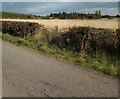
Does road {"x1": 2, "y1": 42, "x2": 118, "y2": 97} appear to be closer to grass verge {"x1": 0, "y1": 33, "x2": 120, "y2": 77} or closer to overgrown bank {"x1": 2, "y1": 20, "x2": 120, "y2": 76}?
grass verge {"x1": 0, "y1": 33, "x2": 120, "y2": 77}

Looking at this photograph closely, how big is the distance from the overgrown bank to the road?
1.13 meters

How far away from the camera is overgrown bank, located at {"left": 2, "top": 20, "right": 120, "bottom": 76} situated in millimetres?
12695

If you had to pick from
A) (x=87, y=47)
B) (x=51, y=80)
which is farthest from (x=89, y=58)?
(x=51, y=80)

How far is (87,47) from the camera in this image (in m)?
15.3

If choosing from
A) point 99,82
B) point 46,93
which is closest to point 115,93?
point 99,82

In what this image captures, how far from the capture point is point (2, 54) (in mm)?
14102

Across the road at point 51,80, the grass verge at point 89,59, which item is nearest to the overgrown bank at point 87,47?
the grass verge at point 89,59

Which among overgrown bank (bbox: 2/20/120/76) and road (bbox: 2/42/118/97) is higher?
overgrown bank (bbox: 2/20/120/76)

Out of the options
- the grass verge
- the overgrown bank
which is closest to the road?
the grass verge

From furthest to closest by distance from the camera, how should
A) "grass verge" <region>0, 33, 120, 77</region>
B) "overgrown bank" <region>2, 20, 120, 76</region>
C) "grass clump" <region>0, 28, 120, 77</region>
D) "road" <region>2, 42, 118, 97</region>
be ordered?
"overgrown bank" <region>2, 20, 120, 76</region>, "grass clump" <region>0, 28, 120, 77</region>, "grass verge" <region>0, 33, 120, 77</region>, "road" <region>2, 42, 118, 97</region>

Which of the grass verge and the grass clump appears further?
the grass clump

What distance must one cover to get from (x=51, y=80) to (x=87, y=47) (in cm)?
627

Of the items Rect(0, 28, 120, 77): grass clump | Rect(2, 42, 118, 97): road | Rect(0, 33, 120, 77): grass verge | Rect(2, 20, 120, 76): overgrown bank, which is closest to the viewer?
Rect(2, 42, 118, 97): road

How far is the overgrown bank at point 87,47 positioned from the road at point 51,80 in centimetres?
113
